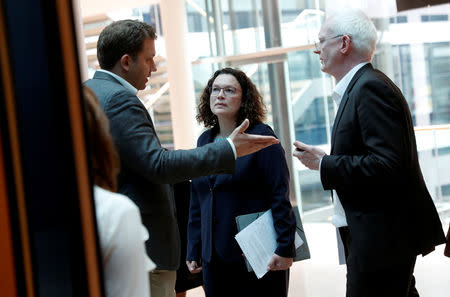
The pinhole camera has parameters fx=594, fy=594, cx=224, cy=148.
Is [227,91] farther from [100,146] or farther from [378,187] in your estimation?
[100,146]

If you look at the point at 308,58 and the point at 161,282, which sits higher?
the point at 308,58

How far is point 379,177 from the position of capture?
6.25ft

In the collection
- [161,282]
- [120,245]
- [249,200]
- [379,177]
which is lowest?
[161,282]

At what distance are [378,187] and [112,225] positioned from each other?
131 centimetres

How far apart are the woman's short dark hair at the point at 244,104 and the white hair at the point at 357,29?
1.70ft

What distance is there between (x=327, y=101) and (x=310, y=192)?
1228 millimetres

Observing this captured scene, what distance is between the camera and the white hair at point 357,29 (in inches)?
84.1

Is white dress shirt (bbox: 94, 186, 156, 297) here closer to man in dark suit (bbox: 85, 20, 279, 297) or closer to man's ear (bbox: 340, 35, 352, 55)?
man in dark suit (bbox: 85, 20, 279, 297)

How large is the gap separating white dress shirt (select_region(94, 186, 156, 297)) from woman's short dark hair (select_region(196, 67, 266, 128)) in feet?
5.43

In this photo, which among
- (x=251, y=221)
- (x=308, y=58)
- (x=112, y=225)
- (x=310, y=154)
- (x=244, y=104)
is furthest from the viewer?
(x=308, y=58)

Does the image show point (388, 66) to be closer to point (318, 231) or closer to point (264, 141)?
point (318, 231)

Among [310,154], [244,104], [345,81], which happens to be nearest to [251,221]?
[310,154]

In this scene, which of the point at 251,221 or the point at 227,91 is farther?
the point at 227,91

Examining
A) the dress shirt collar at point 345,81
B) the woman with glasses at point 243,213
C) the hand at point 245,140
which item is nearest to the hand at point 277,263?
the woman with glasses at point 243,213
